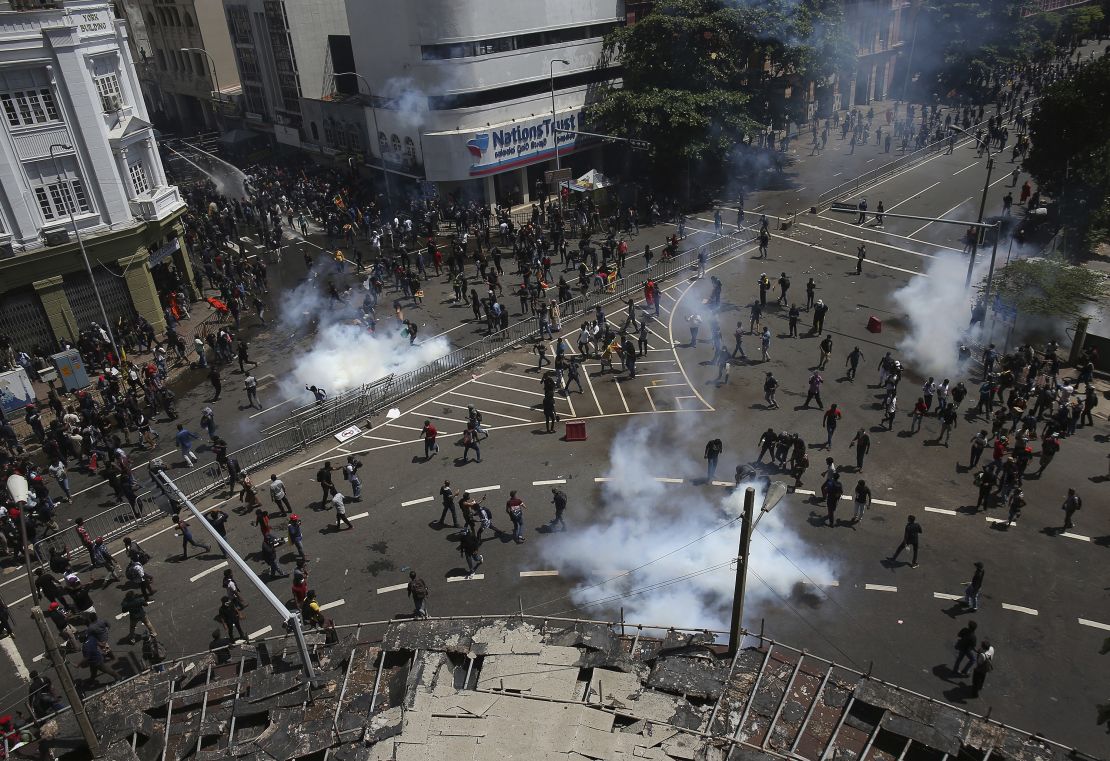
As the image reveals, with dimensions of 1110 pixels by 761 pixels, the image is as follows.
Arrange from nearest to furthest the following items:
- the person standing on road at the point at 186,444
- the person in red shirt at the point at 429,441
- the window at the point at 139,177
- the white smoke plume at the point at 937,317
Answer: the person in red shirt at the point at 429,441 < the person standing on road at the point at 186,444 < the white smoke plume at the point at 937,317 < the window at the point at 139,177

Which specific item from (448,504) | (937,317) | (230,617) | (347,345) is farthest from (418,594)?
(937,317)

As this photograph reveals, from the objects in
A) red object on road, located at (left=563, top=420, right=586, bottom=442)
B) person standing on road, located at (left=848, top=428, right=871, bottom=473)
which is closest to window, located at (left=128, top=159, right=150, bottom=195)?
red object on road, located at (left=563, top=420, right=586, bottom=442)

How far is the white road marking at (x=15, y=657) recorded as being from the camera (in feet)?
57.5

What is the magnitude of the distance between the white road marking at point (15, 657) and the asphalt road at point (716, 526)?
18cm

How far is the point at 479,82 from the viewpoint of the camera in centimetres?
4388

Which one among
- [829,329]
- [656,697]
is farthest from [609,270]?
[656,697]

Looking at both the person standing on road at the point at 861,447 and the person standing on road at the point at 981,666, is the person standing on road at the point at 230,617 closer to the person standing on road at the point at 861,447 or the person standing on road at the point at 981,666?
the person standing on road at the point at 981,666

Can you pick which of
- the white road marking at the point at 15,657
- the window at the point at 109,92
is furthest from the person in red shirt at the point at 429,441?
the window at the point at 109,92

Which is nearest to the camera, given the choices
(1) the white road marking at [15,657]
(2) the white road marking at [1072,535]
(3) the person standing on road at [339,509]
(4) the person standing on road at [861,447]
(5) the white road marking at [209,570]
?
(1) the white road marking at [15,657]

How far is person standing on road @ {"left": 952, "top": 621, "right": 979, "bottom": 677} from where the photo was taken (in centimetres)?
1524

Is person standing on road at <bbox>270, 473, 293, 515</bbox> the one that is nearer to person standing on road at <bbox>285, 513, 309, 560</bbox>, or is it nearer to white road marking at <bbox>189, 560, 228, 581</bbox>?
person standing on road at <bbox>285, 513, 309, 560</bbox>

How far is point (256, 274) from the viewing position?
37.3 m

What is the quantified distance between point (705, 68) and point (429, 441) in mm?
30807

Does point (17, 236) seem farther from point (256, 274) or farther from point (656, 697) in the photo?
point (656, 697)
